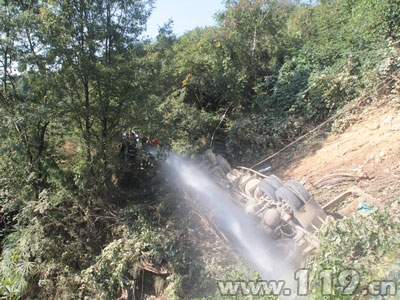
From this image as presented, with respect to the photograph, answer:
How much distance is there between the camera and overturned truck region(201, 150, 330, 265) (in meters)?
4.50

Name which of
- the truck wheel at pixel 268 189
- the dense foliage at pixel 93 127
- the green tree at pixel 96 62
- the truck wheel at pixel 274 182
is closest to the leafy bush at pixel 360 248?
the truck wheel at pixel 268 189

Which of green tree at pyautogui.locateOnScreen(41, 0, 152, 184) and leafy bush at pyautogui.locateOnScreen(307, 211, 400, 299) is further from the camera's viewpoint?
green tree at pyautogui.locateOnScreen(41, 0, 152, 184)

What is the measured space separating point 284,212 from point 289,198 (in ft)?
0.92

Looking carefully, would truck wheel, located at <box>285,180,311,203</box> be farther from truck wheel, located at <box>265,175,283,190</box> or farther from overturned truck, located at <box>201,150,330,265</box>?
truck wheel, located at <box>265,175,283,190</box>

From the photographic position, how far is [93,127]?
7.86 m

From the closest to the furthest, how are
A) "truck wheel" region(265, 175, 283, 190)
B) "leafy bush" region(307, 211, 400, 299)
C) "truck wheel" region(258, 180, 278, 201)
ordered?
"leafy bush" region(307, 211, 400, 299) → "truck wheel" region(258, 180, 278, 201) → "truck wheel" region(265, 175, 283, 190)

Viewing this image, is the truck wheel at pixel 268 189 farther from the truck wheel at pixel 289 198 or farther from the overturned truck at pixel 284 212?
the truck wheel at pixel 289 198

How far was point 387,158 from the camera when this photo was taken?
243 inches


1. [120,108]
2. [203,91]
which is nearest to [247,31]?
[203,91]

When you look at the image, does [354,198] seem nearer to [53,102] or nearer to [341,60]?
[341,60]

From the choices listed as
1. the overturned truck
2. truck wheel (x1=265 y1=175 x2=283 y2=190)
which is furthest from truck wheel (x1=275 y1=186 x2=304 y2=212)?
truck wheel (x1=265 y1=175 x2=283 y2=190)

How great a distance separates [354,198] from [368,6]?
834cm

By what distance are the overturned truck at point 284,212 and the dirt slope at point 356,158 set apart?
1.15m

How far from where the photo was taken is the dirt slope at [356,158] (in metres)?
5.79
